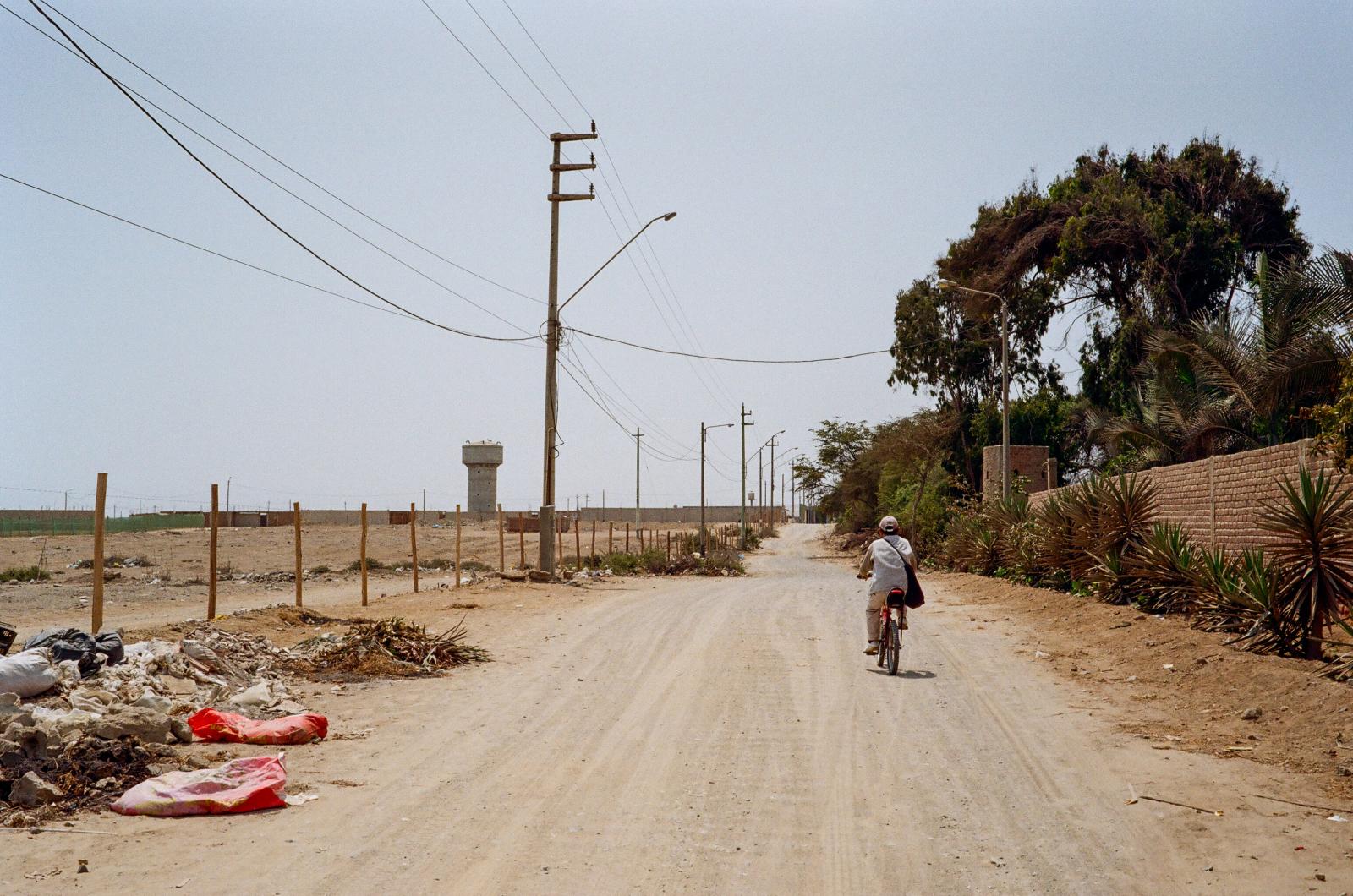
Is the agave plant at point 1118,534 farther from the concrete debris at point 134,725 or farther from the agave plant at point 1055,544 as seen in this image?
the concrete debris at point 134,725

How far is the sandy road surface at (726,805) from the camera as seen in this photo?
600cm

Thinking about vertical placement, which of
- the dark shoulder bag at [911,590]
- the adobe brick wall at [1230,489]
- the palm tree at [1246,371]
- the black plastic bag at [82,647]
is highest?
the palm tree at [1246,371]

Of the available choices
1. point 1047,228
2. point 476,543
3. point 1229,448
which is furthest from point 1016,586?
point 476,543

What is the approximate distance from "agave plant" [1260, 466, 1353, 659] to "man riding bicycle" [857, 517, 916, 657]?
12.9 ft

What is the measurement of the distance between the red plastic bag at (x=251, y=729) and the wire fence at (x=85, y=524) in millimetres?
61854

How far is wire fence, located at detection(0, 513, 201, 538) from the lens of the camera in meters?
68.2

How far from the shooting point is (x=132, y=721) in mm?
8461

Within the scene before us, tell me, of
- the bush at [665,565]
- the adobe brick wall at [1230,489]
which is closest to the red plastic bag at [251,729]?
the adobe brick wall at [1230,489]

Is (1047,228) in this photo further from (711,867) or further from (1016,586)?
(711,867)

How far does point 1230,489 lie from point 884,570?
22.0ft

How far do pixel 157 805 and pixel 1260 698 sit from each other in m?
9.15

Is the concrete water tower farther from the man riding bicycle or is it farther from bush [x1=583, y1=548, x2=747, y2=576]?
the man riding bicycle

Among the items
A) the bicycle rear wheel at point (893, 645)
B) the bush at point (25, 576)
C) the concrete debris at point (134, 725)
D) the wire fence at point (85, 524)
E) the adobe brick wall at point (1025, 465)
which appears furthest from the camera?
the wire fence at point (85, 524)

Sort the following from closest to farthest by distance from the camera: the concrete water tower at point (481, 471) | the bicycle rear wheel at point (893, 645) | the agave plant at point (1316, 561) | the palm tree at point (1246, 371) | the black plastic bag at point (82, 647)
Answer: the black plastic bag at point (82, 647), the agave plant at point (1316, 561), the bicycle rear wheel at point (893, 645), the palm tree at point (1246, 371), the concrete water tower at point (481, 471)
